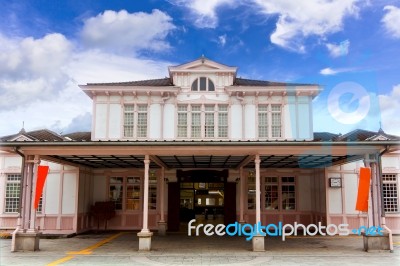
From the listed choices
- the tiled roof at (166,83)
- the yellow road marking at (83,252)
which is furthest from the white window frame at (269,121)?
the yellow road marking at (83,252)

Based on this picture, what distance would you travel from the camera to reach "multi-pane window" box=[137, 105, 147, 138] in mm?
20562

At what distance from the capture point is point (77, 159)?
53.1 feet

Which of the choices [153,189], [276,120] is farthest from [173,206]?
[276,120]

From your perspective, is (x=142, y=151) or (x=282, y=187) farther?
(x=282, y=187)

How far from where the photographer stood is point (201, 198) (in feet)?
68.4

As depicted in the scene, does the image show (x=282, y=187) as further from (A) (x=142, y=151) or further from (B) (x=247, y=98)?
(A) (x=142, y=151)

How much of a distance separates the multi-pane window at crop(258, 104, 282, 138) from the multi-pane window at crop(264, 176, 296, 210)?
7.52 ft

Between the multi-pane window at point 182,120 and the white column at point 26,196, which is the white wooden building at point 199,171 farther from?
the white column at point 26,196

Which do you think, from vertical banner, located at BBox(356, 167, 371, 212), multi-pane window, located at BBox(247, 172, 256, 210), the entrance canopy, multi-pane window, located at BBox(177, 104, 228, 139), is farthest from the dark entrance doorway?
vertical banner, located at BBox(356, 167, 371, 212)

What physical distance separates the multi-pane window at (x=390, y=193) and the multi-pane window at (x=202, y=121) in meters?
7.97

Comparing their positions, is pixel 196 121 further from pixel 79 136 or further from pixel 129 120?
pixel 79 136

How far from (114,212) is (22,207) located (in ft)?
23.0

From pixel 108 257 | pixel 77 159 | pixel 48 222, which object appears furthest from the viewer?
pixel 48 222

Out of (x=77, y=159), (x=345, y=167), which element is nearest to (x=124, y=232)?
(x=77, y=159)
